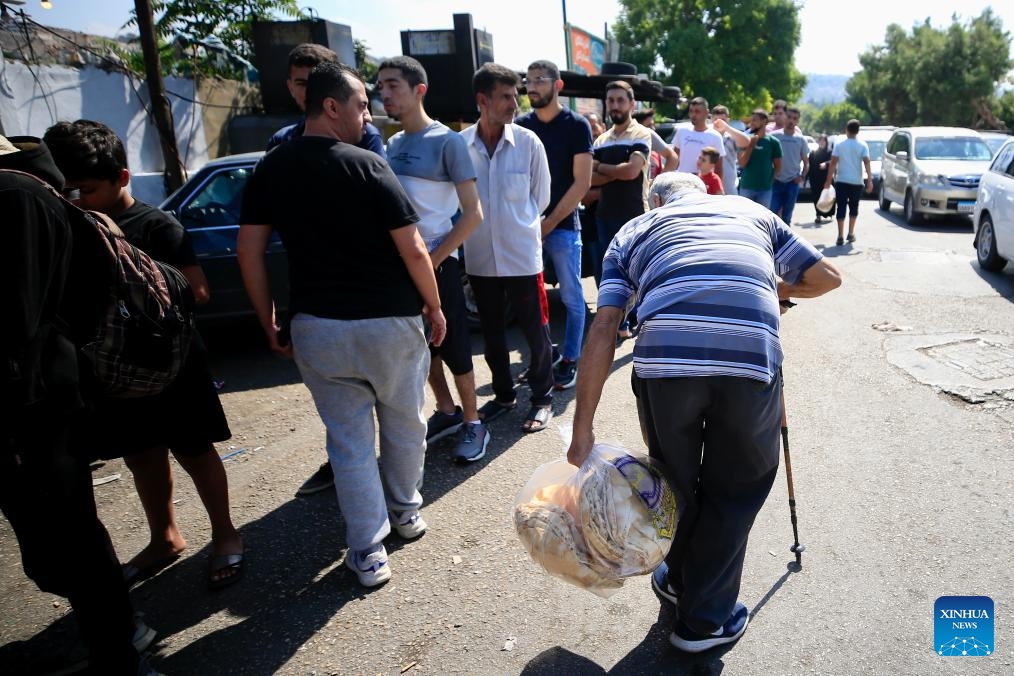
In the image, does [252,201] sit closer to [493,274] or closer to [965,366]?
[493,274]

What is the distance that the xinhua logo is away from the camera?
2.40 metres

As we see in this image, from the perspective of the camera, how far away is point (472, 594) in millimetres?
2852

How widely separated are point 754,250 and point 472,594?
5.85 feet

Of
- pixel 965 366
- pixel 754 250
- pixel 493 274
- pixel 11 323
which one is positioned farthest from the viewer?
pixel 965 366

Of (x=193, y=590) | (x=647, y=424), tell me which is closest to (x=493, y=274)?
(x=647, y=424)

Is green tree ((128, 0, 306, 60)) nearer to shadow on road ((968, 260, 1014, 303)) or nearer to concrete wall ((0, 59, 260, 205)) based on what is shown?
concrete wall ((0, 59, 260, 205))

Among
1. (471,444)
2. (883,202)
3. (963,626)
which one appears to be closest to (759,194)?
(471,444)

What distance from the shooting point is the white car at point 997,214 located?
7316 millimetres

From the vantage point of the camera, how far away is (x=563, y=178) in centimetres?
483

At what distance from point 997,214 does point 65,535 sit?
9.01 metres

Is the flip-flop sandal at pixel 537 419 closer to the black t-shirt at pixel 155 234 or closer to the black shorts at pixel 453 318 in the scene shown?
the black shorts at pixel 453 318

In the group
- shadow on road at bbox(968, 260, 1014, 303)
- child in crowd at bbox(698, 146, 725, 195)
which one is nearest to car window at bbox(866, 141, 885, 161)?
shadow on road at bbox(968, 260, 1014, 303)

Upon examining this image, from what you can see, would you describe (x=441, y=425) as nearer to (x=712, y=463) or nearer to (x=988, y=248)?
(x=712, y=463)

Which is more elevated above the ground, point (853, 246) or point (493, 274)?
point (493, 274)
